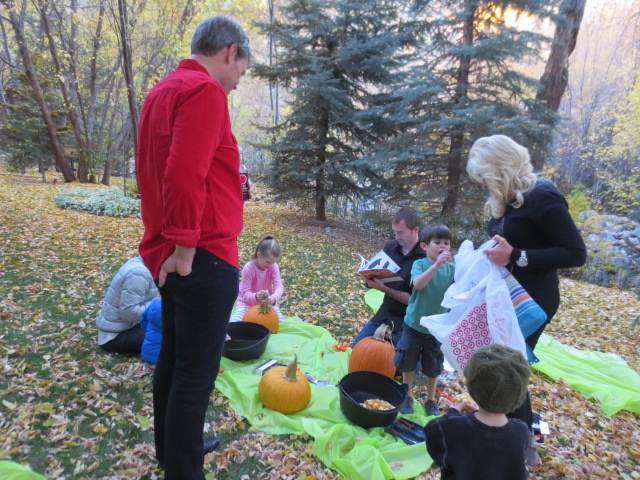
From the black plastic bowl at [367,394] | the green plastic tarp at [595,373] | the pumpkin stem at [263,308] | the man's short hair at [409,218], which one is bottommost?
the green plastic tarp at [595,373]

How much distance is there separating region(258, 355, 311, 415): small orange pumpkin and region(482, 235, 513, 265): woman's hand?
1.51m

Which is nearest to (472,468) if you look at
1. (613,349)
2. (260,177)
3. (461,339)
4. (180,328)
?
(461,339)

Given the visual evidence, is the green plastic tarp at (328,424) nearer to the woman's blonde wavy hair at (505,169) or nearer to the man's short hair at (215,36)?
the woman's blonde wavy hair at (505,169)

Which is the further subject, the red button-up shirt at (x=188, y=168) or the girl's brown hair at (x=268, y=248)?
the girl's brown hair at (x=268, y=248)

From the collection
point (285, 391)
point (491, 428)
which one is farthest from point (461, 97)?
point (491, 428)

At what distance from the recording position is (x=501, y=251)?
2.03 m

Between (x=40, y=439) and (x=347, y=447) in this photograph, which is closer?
(x=40, y=439)

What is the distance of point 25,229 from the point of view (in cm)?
655

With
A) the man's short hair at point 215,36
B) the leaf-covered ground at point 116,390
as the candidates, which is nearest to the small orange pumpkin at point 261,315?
the leaf-covered ground at point 116,390

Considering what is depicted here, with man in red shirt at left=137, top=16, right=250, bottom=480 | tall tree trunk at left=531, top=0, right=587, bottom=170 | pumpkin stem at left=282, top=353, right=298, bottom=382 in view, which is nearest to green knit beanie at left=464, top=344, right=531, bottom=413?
man in red shirt at left=137, top=16, right=250, bottom=480

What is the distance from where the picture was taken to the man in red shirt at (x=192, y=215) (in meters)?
1.35

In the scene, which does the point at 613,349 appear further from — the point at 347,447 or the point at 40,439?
the point at 40,439

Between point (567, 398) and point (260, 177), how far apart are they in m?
8.75

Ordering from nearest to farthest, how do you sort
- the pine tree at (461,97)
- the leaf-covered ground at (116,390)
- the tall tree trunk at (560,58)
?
the leaf-covered ground at (116,390)
the pine tree at (461,97)
the tall tree trunk at (560,58)
